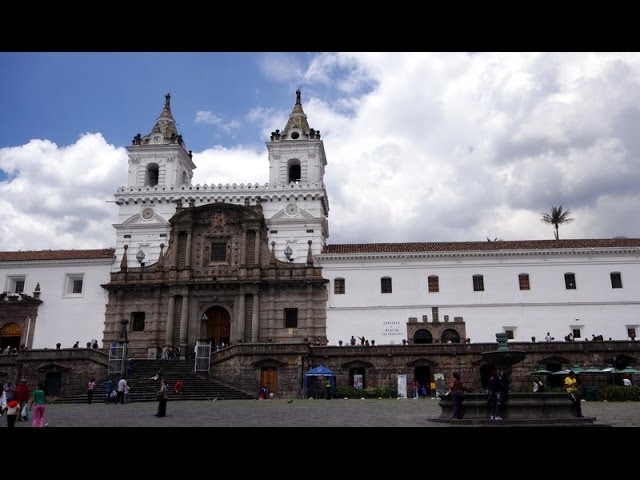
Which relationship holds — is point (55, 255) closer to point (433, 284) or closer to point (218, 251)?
point (218, 251)

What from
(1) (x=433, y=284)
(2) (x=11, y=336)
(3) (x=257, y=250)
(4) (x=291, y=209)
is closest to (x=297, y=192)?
(4) (x=291, y=209)

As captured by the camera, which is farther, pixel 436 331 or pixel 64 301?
pixel 64 301

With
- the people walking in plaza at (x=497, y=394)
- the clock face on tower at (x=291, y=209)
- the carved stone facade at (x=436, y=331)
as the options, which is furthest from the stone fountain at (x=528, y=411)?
the clock face on tower at (x=291, y=209)

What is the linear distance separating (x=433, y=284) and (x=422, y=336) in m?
3.64

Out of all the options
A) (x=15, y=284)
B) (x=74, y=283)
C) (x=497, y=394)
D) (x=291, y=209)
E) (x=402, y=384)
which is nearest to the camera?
(x=497, y=394)

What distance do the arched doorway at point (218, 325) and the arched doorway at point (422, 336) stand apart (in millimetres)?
12461

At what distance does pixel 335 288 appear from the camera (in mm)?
41688

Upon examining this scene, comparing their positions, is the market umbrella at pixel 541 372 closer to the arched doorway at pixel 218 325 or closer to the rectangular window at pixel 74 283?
the arched doorway at pixel 218 325

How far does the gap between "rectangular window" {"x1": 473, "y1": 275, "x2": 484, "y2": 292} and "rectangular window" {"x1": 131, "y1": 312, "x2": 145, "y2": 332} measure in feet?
73.7

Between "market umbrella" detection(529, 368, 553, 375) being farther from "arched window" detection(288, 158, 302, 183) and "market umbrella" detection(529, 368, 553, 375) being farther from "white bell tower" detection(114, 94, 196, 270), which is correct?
"white bell tower" detection(114, 94, 196, 270)

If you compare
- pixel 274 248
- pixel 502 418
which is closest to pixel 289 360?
pixel 274 248

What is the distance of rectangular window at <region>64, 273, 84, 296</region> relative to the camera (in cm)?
4306

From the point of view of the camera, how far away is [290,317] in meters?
41.2

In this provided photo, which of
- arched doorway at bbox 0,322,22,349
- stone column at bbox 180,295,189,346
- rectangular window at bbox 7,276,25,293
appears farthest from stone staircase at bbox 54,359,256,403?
rectangular window at bbox 7,276,25,293
